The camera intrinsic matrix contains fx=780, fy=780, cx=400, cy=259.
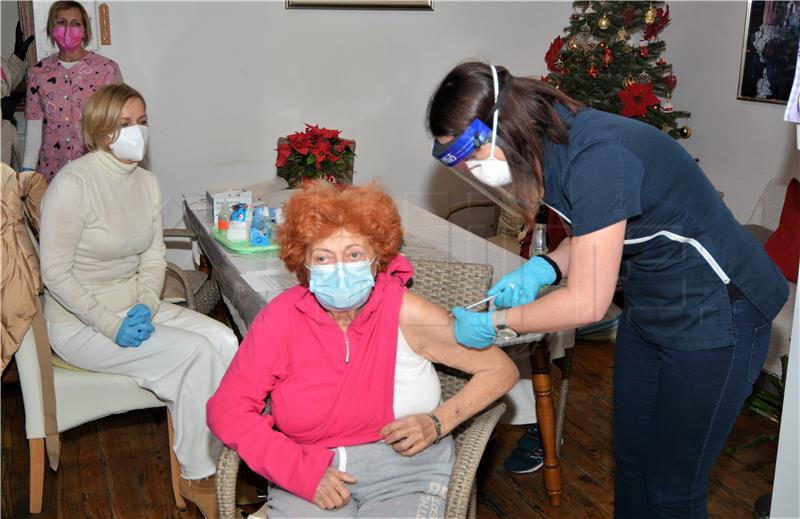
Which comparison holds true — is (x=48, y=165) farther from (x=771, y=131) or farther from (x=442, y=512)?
(x=771, y=131)

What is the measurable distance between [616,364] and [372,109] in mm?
3163

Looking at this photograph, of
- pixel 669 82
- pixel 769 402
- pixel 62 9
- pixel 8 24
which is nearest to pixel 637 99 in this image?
pixel 669 82

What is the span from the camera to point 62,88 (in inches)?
139

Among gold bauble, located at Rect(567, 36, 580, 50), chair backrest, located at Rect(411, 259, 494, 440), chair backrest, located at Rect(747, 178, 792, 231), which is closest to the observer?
chair backrest, located at Rect(411, 259, 494, 440)

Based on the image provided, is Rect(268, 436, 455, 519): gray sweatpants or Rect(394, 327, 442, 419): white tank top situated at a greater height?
Rect(394, 327, 442, 419): white tank top

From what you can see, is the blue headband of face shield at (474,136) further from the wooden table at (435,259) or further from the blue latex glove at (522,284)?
the wooden table at (435,259)

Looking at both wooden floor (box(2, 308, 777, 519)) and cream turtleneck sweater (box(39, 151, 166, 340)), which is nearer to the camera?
cream turtleneck sweater (box(39, 151, 166, 340))

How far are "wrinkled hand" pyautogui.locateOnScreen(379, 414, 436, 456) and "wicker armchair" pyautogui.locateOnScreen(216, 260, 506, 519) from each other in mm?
74

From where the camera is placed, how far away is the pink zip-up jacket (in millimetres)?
1592

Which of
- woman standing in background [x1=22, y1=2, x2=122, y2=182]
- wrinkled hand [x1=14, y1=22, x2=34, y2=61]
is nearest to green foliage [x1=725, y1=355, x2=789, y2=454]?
woman standing in background [x1=22, y1=2, x2=122, y2=182]

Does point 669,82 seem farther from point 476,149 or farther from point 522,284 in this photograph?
point 476,149

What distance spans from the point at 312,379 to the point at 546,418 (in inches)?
36.4

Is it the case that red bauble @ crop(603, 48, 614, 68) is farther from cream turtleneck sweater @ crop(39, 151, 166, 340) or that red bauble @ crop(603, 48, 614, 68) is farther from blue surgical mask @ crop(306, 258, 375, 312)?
blue surgical mask @ crop(306, 258, 375, 312)

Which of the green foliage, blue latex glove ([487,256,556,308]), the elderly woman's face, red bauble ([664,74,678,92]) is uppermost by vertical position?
red bauble ([664,74,678,92])
